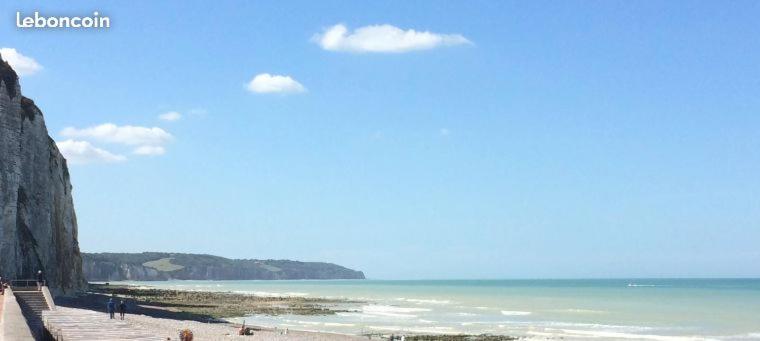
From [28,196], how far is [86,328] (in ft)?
131

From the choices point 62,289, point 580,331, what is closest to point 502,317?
point 580,331

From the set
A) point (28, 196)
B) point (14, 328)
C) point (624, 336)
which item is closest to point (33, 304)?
point (14, 328)

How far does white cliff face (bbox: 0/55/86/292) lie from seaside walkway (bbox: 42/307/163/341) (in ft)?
87.9

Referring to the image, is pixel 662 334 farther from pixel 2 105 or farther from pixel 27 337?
pixel 2 105

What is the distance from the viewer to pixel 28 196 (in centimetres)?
6284

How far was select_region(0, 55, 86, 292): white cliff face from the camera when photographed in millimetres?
57656

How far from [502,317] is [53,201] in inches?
1739

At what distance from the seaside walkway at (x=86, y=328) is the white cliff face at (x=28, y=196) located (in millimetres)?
26786

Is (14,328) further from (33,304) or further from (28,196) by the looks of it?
(28,196)

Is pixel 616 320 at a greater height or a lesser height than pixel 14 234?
lesser

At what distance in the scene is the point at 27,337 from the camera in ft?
55.0

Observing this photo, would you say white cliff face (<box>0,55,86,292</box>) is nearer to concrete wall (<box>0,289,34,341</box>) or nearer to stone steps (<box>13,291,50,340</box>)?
stone steps (<box>13,291,50,340</box>)

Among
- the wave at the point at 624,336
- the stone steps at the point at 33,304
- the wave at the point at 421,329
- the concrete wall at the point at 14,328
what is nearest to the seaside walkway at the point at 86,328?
the stone steps at the point at 33,304

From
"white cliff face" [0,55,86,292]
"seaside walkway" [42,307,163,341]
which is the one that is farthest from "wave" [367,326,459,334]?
"white cliff face" [0,55,86,292]
